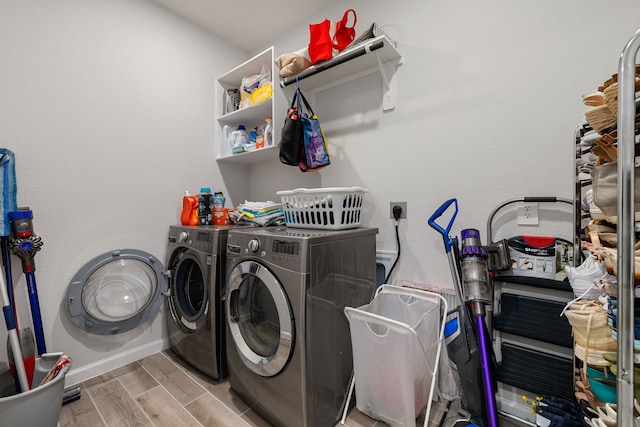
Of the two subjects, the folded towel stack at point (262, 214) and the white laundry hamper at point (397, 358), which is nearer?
the white laundry hamper at point (397, 358)

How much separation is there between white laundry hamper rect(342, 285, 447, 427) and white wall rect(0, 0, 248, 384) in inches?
62.4

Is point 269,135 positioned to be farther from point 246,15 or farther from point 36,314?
point 36,314

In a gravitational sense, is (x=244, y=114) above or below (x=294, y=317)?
above

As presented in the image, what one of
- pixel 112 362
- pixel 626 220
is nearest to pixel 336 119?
pixel 626 220

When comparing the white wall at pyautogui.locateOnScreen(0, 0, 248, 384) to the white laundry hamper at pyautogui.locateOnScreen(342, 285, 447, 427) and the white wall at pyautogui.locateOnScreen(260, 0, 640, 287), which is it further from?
the white laundry hamper at pyautogui.locateOnScreen(342, 285, 447, 427)

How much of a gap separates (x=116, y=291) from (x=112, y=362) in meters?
0.46

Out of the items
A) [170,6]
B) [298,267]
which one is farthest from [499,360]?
[170,6]

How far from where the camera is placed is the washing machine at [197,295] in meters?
1.58

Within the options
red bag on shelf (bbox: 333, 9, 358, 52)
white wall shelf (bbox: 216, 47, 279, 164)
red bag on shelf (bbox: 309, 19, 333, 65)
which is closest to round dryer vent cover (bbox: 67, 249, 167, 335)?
white wall shelf (bbox: 216, 47, 279, 164)

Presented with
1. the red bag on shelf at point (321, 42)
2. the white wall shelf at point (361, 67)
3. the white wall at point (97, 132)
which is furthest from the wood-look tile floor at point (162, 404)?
the red bag on shelf at point (321, 42)

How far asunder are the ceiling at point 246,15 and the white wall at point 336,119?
9 centimetres

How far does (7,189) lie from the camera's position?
1.34 meters

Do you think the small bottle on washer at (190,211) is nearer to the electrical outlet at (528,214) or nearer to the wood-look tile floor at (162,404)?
the wood-look tile floor at (162,404)

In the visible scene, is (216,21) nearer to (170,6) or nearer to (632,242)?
(170,6)
